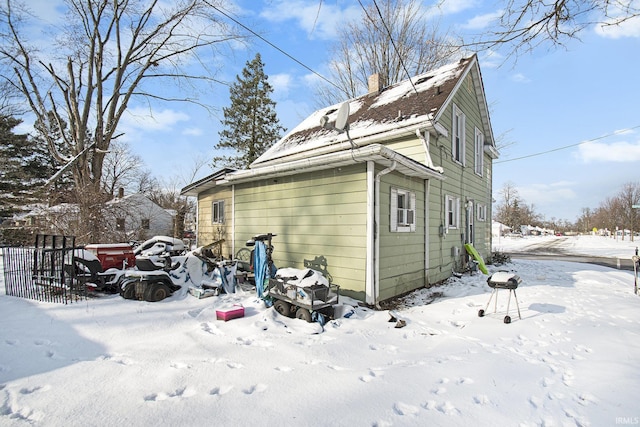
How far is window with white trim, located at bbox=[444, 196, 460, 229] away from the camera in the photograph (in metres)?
9.76

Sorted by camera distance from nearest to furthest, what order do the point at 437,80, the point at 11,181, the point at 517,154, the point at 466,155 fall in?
the point at 437,80 < the point at 466,155 < the point at 517,154 < the point at 11,181

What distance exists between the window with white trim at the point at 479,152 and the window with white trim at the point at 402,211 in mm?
6718

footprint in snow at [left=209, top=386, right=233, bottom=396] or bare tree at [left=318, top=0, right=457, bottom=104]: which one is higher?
bare tree at [left=318, top=0, right=457, bottom=104]

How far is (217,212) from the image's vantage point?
11078 millimetres

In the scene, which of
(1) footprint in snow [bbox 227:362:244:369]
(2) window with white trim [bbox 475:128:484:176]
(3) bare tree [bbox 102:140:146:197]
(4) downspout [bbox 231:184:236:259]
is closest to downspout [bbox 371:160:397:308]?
(1) footprint in snow [bbox 227:362:244:369]

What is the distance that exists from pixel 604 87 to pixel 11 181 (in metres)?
33.9

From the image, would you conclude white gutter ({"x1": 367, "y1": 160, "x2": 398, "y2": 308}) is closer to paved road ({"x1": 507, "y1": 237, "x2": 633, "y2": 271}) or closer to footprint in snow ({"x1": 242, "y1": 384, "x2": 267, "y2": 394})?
footprint in snow ({"x1": 242, "y1": 384, "x2": 267, "y2": 394})

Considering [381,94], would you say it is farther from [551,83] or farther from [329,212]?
[329,212]

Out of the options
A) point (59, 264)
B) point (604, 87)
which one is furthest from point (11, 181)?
point (604, 87)

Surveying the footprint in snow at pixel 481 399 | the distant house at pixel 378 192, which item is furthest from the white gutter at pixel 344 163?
the footprint in snow at pixel 481 399

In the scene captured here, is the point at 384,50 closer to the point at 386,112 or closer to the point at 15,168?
the point at 386,112

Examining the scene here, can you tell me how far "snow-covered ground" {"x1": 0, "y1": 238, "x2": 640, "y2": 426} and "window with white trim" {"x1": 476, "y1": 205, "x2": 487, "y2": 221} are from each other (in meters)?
7.30

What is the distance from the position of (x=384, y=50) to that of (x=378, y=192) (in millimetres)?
17463

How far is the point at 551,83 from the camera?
656 centimetres
